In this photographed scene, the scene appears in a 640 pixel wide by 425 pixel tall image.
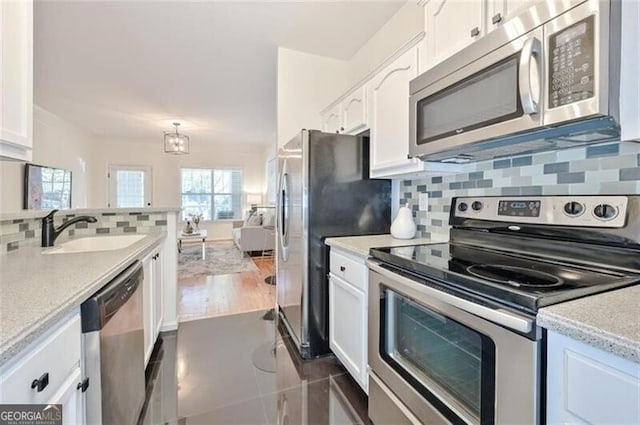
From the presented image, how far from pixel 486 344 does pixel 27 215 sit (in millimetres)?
2224

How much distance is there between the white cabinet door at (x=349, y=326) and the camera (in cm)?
158

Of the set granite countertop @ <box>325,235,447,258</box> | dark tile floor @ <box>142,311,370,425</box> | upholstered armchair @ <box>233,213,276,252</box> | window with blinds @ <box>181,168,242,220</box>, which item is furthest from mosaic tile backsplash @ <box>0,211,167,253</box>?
window with blinds @ <box>181,168,242,220</box>

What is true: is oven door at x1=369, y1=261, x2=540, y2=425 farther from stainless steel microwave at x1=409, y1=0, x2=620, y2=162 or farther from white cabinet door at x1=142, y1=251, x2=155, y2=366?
white cabinet door at x1=142, y1=251, x2=155, y2=366

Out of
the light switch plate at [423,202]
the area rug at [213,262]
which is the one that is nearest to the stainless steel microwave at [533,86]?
the light switch plate at [423,202]

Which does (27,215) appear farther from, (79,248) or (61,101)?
(61,101)

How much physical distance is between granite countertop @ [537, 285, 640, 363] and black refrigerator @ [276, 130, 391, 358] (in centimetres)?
145

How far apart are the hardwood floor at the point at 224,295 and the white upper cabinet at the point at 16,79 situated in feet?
6.73

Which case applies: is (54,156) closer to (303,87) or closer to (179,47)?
(179,47)

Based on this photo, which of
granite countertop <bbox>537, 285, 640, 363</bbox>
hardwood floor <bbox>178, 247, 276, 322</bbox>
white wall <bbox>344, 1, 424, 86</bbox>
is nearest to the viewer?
granite countertop <bbox>537, 285, 640, 363</bbox>

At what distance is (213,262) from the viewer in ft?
17.1

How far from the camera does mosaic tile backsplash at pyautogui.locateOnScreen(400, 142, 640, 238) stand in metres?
1.04

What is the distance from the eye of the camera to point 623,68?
85cm

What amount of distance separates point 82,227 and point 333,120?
7.06 feet

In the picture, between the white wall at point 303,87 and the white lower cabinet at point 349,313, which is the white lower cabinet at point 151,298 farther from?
the white wall at point 303,87
